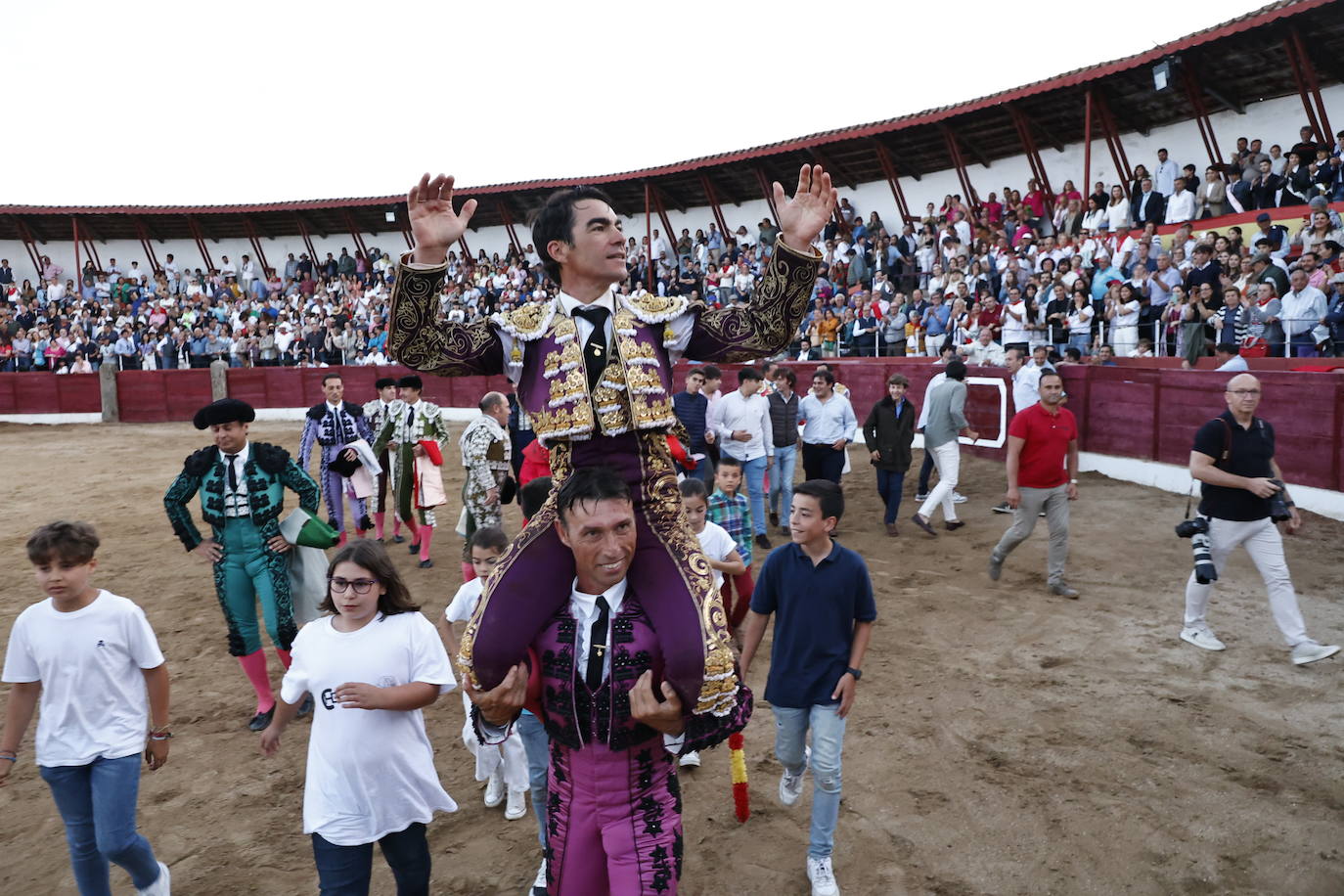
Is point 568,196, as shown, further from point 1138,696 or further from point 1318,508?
point 1318,508

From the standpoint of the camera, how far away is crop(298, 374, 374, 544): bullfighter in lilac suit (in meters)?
8.27

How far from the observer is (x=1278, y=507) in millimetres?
5555

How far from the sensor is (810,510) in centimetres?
368

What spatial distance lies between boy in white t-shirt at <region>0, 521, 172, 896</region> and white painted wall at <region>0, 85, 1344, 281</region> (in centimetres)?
1666

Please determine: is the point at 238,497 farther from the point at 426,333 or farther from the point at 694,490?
the point at 426,333

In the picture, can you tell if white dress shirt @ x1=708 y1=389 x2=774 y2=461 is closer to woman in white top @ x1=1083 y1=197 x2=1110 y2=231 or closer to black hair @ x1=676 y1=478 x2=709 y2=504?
black hair @ x1=676 y1=478 x2=709 y2=504

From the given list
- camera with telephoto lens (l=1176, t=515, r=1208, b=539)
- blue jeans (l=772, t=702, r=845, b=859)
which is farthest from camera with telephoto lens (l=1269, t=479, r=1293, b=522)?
blue jeans (l=772, t=702, r=845, b=859)

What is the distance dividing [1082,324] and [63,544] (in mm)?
12578

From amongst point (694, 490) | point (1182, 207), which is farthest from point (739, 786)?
point (1182, 207)

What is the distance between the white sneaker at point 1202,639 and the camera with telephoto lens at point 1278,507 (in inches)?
39.4

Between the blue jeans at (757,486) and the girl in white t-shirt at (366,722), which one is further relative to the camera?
the blue jeans at (757,486)

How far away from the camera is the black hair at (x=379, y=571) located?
2.94 metres

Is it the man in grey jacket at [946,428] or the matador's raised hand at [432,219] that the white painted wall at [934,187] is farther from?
the matador's raised hand at [432,219]

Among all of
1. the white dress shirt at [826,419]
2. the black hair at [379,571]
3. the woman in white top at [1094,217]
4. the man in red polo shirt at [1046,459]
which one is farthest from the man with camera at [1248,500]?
the woman in white top at [1094,217]
